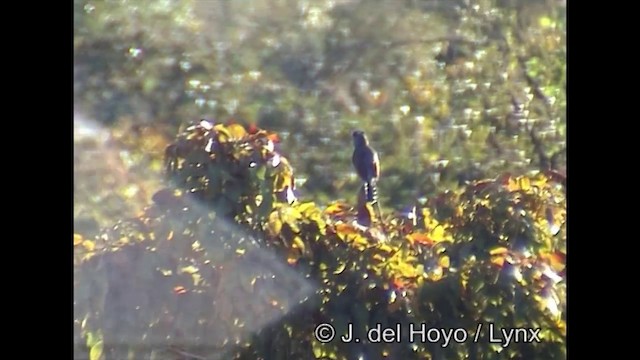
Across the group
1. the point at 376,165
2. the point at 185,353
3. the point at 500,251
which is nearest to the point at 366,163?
the point at 376,165

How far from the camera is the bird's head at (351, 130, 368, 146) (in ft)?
8.23

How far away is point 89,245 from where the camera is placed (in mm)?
2527

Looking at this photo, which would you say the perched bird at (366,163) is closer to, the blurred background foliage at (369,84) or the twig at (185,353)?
the blurred background foliage at (369,84)

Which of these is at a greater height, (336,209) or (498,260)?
(336,209)

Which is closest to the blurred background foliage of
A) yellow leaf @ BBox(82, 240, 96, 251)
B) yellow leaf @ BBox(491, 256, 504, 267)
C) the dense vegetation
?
the dense vegetation

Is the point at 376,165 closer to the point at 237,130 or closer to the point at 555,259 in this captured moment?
the point at 237,130

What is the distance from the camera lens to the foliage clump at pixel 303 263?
2.50 metres

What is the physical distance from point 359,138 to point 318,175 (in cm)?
15

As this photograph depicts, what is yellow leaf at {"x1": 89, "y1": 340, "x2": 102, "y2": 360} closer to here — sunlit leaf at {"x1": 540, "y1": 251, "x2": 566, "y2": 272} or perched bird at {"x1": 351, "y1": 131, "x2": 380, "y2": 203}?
perched bird at {"x1": 351, "y1": 131, "x2": 380, "y2": 203}

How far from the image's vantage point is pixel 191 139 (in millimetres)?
2514

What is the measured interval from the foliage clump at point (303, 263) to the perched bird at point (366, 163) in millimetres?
72

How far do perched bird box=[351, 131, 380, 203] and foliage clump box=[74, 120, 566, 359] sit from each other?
72 mm
